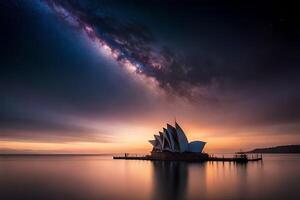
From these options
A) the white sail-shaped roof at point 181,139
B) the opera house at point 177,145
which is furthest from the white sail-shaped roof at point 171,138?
the white sail-shaped roof at point 181,139

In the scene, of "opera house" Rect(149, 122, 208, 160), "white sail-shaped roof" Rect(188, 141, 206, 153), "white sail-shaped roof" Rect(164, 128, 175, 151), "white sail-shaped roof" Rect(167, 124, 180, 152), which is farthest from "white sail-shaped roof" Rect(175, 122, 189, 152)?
"white sail-shaped roof" Rect(188, 141, 206, 153)

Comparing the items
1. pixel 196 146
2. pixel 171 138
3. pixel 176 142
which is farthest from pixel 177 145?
pixel 196 146

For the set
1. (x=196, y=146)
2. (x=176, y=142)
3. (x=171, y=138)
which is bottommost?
(x=196, y=146)

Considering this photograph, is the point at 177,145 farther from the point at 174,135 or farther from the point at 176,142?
the point at 174,135

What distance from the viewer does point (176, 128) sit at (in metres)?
90.2

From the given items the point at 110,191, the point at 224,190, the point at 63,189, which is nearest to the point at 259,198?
the point at 224,190

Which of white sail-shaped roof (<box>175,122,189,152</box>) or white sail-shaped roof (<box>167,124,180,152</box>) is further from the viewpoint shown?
white sail-shaped roof (<box>167,124,180,152</box>)

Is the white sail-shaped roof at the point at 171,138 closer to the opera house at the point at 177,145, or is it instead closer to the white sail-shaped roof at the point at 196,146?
the opera house at the point at 177,145

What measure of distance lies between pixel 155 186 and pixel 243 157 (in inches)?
2321

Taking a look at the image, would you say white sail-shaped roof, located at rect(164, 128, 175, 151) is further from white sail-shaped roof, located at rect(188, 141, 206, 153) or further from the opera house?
white sail-shaped roof, located at rect(188, 141, 206, 153)

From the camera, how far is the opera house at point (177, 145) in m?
90.2

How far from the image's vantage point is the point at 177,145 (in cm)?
9225

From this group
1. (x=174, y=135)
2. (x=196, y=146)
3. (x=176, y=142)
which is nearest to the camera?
(x=174, y=135)

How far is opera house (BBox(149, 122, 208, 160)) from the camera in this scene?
9019cm
